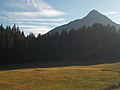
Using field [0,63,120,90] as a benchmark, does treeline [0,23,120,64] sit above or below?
above

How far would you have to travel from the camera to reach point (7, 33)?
15150 centimetres

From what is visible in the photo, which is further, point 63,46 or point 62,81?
point 63,46

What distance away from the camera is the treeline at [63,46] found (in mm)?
145750

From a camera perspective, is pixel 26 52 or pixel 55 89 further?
pixel 26 52

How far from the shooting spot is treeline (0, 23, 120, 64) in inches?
5738

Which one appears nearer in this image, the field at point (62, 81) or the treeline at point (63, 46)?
the field at point (62, 81)

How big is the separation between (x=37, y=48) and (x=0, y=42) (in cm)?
1899

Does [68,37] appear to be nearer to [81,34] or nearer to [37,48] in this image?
[81,34]

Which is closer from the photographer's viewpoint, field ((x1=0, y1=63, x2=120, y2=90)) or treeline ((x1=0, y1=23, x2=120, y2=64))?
field ((x1=0, y1=63, x2=120, y2=90))

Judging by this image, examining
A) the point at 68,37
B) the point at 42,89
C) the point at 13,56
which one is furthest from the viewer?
the point at 68,37

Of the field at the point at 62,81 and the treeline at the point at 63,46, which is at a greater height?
the treeline at the point at 63,46

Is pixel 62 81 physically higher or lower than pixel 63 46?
lower

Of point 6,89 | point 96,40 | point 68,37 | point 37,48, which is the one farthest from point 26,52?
point 6,89

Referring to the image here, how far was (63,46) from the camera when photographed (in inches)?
6019
